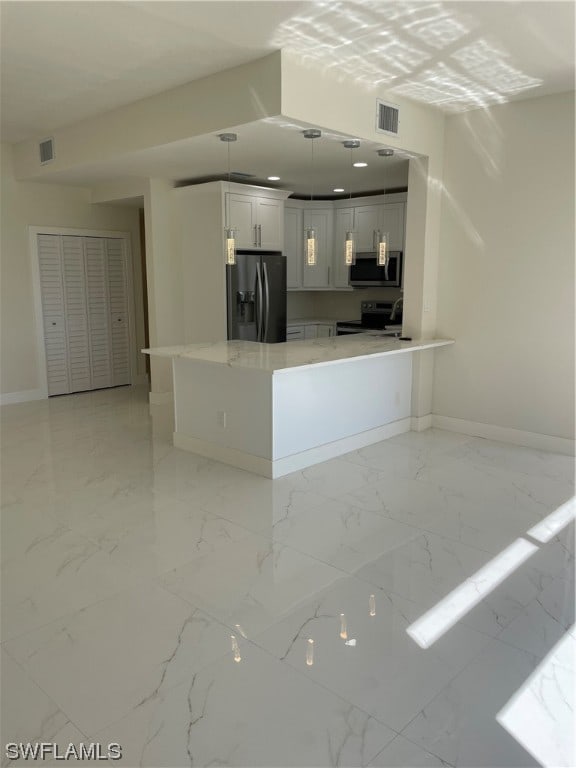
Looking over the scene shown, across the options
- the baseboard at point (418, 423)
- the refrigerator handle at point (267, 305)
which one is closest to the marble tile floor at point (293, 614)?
the baseboard at point (418, 423)

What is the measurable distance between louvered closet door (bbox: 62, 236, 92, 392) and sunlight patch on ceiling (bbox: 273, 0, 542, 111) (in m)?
4.32

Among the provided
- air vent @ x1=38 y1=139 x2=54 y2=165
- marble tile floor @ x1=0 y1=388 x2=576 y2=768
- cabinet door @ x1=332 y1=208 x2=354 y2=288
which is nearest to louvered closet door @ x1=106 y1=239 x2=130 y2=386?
air vent @ x1=38 y1=139 x2=54 y2=165

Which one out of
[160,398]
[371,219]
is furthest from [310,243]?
[371,219]

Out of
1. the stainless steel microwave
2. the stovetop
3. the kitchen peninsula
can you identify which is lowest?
the kitchen peninsula

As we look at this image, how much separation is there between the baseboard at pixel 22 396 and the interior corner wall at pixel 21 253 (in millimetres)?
11

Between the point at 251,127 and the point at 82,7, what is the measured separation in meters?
1.27

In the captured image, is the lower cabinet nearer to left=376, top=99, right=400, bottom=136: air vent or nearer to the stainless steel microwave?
the stainless steel microwave

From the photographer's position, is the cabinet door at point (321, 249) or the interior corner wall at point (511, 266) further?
the cabinet door at point (321, 249)

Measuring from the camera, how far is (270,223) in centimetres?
654

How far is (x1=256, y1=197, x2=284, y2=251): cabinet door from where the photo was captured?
6391 mm

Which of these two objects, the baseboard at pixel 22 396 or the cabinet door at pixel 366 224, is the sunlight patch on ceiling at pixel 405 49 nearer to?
the cabinet door at pixel 366 224

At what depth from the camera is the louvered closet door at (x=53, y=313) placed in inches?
268

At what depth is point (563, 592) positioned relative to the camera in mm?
2684

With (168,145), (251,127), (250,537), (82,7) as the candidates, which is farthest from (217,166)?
(250,537)
